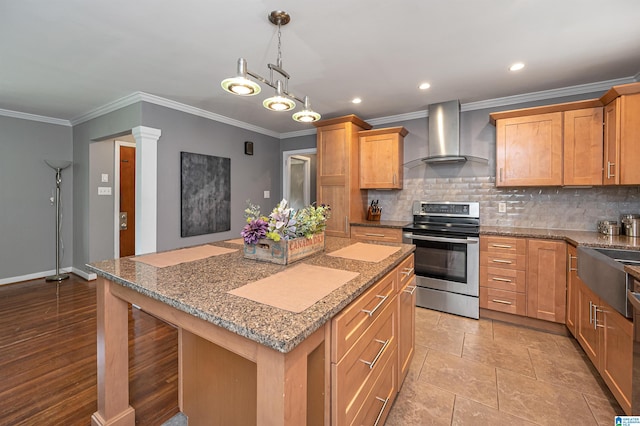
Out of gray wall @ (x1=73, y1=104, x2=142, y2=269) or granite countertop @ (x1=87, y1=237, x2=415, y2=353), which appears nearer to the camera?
granite countertop @ (x1=87, y1=237, x2=415, y2=353)

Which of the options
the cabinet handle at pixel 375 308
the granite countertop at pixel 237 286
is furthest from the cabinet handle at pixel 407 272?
the cabinet handle at pixel 375 308

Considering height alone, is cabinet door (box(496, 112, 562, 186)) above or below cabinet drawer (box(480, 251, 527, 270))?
above

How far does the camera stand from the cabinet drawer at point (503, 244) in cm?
270

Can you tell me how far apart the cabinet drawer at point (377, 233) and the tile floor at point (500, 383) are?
1.10 m

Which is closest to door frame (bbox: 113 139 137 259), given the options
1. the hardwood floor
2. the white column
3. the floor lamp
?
the floor lamp

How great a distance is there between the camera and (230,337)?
0.89m

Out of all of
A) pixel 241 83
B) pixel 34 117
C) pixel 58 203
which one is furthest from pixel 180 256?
pixel 34 117

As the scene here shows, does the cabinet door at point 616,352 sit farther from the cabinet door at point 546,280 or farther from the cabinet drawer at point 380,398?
the cabinet drawer at point 380,398

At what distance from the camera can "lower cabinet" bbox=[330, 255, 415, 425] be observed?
100 cm

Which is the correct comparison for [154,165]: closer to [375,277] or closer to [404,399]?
[375,277]

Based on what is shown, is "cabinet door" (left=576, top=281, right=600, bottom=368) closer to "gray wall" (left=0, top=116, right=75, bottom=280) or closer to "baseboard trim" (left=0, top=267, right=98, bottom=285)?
"baseboard trim" (left=0, top=267, right=98, bottom=285)

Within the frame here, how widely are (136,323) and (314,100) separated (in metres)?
3.12

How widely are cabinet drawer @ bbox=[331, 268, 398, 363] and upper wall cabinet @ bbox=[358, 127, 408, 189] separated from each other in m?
2.44

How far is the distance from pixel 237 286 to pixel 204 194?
117 inches
